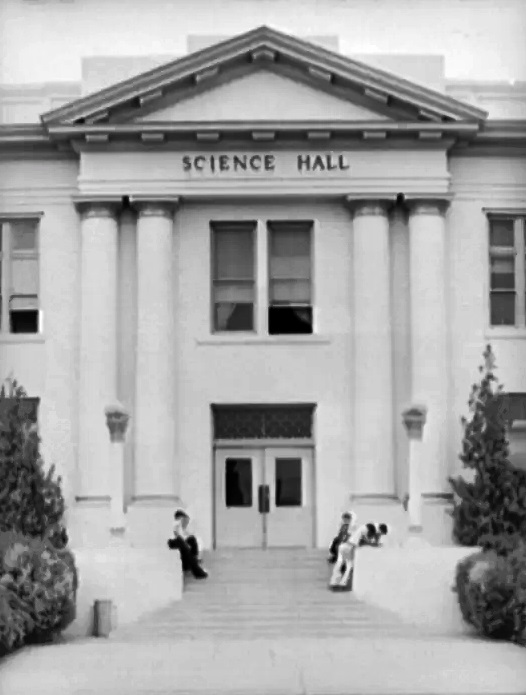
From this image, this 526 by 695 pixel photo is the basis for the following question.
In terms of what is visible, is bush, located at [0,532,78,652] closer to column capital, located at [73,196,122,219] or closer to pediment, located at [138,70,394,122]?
column capital, located at [73,196,122,219]

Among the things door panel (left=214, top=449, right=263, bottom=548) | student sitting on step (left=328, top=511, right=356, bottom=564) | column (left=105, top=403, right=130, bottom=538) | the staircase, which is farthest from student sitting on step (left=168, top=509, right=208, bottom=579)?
door panel (left=214, top=449, right=263, bottom=548)

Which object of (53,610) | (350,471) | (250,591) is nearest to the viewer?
(53,610)

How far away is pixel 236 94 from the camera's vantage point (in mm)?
32531

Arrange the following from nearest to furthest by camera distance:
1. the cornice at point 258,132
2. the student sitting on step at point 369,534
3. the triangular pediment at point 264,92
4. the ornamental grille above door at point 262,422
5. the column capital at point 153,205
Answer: the student sitting on step at point 369,534
the triangular pediment at point 264,92
the cornice at point 258,132
the column capital at point 153,205
the ornamental grille above door at point 262,422

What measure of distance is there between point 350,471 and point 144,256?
5846 millimetres

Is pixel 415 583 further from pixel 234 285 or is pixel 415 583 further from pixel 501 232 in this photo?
pixel 501 232

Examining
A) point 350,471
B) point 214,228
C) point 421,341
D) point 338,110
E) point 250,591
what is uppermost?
point 338,110

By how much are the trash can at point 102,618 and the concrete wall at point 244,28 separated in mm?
8445

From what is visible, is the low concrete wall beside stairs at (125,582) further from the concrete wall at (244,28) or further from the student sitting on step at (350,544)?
the concrete wall at (244,28)

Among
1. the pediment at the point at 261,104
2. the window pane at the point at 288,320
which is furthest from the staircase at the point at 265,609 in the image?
the pediment at the point at 261,104

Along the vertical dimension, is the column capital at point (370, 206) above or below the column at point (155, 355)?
above

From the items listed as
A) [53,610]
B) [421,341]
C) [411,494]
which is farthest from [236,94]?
[53,610]

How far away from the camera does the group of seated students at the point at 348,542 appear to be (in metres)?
27.8

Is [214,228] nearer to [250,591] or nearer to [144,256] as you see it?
[144,256]
